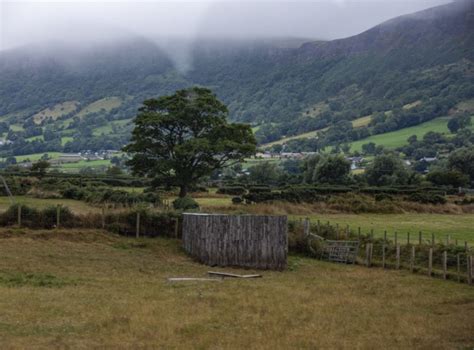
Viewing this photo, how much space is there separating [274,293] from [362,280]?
6.28 metres

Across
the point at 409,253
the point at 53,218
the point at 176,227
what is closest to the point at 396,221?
the point at 409,253

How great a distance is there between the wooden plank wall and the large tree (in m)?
20.7

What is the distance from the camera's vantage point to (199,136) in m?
56.8

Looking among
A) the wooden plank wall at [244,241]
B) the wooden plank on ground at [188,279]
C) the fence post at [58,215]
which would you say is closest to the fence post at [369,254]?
the wooden plank wall at [244,241]

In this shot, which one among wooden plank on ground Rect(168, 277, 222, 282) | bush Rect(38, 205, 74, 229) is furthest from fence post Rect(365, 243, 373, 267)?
bush Rect(38, 205, 74, 229)

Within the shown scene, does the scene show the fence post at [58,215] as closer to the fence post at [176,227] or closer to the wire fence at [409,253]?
the fence post at [176,227]

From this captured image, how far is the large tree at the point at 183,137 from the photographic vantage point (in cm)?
5500

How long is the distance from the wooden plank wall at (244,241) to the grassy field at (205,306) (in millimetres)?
1271

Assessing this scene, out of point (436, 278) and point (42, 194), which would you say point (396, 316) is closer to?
point (436, 278)

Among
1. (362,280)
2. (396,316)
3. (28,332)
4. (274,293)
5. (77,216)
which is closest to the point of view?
(28,332)

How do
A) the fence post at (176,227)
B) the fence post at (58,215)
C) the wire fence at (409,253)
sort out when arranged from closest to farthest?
the wire fence at (409,253)
the fence post at (58,215)
the fence post at (176,227)

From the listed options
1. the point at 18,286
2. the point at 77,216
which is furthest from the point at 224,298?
the point at 77,216

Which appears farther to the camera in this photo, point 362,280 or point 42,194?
point 42,194

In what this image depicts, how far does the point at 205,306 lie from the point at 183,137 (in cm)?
3870
